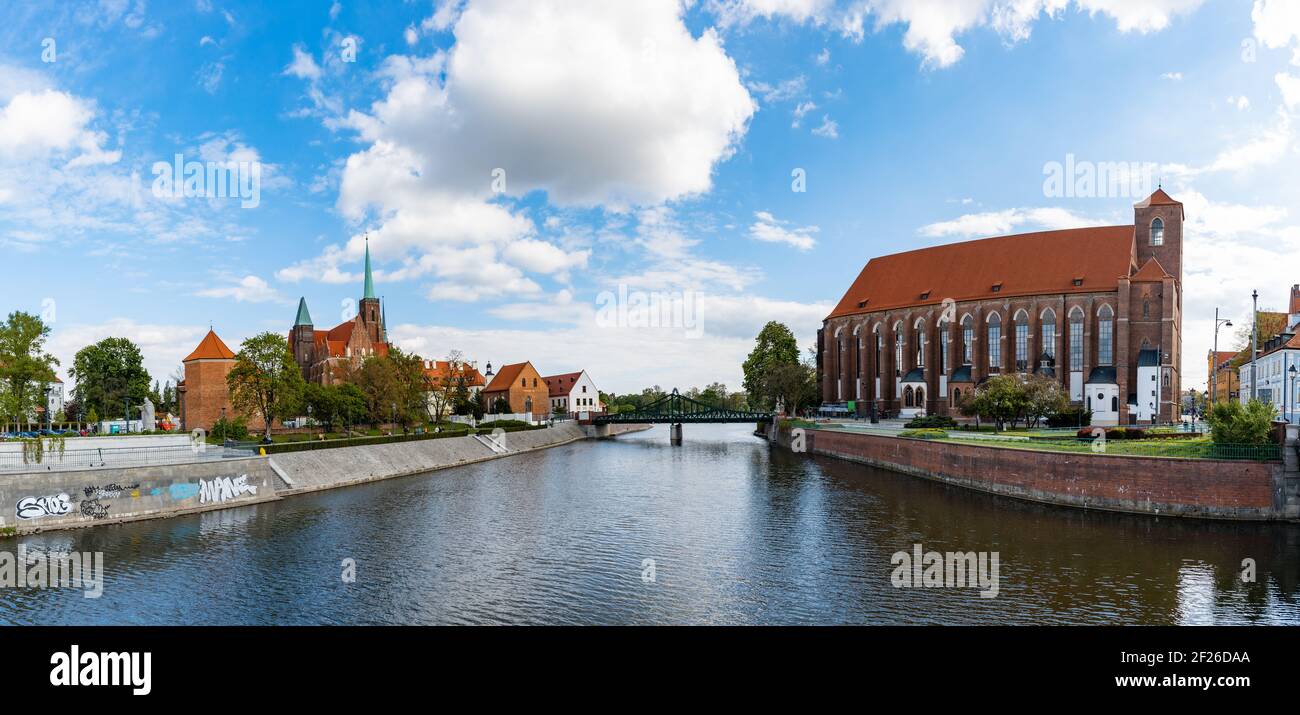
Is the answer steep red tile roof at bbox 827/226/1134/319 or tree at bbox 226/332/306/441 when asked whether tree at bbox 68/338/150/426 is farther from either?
steep red tile roof at bbox 827/226/1134/319

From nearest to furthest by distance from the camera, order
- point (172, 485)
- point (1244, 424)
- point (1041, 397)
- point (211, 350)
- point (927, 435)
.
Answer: point (1244, 424)
point (172, 485)
point (927, 435)
point (1041, 397)
point (211, 350)

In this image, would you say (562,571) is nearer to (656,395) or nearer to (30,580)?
(30,580)

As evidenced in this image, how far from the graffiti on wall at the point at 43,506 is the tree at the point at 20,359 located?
20.5 ft

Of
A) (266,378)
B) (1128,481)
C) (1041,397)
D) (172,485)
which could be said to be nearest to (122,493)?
(172,485)

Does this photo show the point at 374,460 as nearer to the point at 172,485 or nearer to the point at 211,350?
the point at 172,485

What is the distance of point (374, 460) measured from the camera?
4366 cm

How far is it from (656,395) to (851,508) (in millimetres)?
138874

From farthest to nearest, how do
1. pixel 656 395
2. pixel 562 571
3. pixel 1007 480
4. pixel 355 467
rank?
pixel 656 395, pixel 355 467, pixel 1007 480, pixel 562 571

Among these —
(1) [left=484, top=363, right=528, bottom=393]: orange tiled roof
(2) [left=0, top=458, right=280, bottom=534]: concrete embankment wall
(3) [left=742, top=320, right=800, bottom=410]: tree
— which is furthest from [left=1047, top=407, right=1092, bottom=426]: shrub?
(1) [left=484, top=363, right=528, bottom=393]: orange tiled roof

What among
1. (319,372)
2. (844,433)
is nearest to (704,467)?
(844,433)

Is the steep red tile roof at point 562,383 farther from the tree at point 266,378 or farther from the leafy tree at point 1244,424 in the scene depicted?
the leafy tree at point 1244,424

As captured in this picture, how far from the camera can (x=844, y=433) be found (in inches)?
2247

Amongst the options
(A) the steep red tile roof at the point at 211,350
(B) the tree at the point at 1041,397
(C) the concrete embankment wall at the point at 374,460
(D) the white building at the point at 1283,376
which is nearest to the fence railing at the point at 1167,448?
(D) the white building at the point at 1283,376

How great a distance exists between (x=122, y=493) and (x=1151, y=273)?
236 feet
